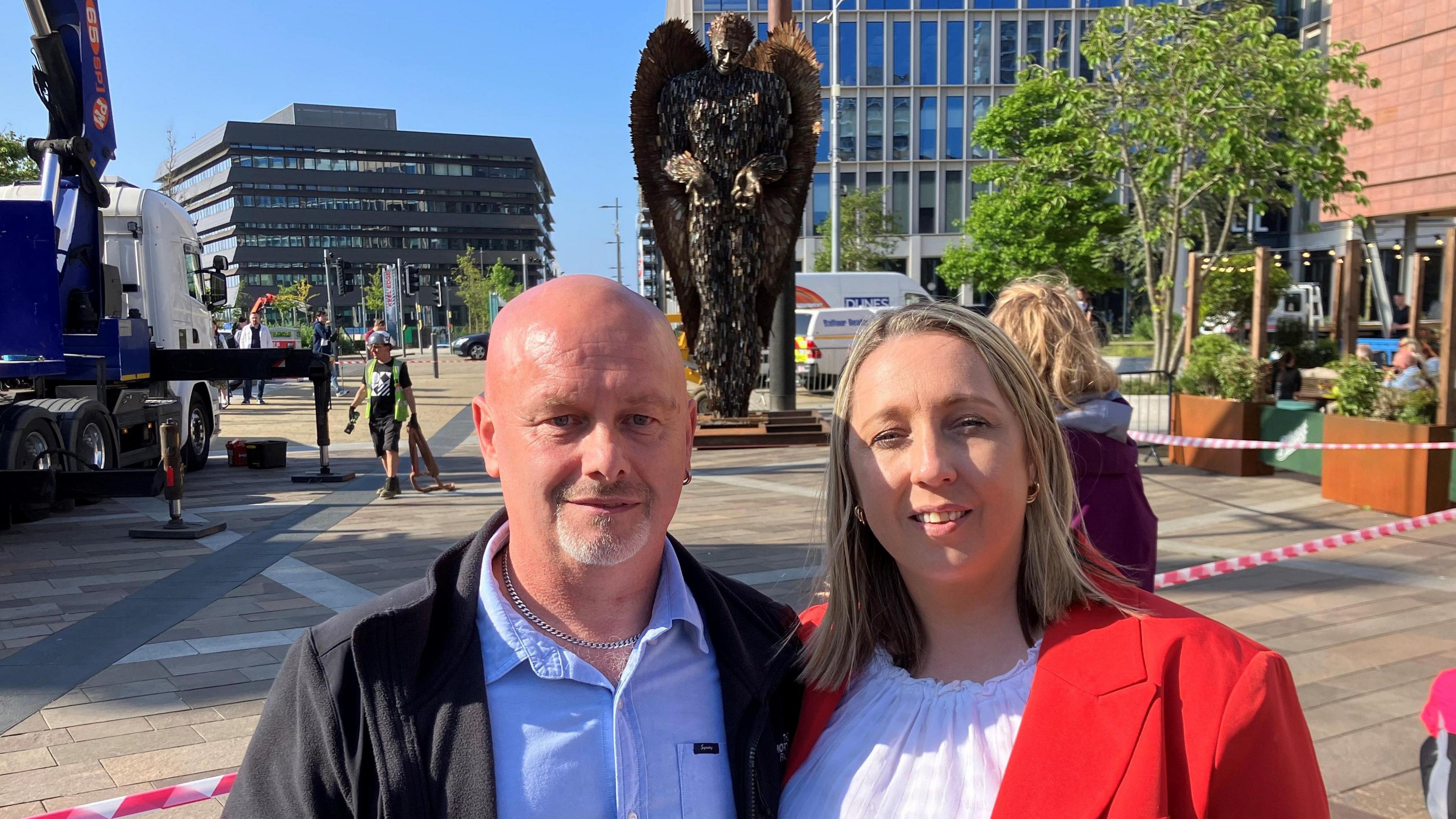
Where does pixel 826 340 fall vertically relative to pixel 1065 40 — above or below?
below

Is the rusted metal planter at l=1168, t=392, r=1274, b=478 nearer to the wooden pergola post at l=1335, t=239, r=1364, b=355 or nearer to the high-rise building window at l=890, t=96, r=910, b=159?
the wooden pergola post at l=1335, t=239, r=1364, b=355

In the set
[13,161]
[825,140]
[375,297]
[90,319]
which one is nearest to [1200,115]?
[90,319]

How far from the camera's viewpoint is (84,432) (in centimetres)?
891

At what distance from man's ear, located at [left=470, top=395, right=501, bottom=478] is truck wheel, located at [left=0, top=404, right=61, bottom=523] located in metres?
7.57

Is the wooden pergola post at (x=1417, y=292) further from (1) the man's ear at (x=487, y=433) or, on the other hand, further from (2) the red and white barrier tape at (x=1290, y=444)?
(1) the man's ear at (x=487, y=433)

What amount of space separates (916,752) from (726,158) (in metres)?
10.8

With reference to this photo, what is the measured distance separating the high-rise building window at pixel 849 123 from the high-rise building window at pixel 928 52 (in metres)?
3.59

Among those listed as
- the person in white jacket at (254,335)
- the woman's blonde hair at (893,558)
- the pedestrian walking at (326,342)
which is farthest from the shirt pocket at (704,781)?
the pedestrian walking at (326,342)

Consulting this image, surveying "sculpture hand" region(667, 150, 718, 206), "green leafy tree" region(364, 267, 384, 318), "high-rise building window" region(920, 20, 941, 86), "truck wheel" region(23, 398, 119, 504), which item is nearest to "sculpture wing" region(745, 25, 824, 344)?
"sculpture hand" region(667, 150, 718, 206)

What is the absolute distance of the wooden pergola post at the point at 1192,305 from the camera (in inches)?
514

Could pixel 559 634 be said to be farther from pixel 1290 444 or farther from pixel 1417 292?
pixel 1417 292

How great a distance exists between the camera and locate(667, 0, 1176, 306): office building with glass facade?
Answer: 5006 centimetres

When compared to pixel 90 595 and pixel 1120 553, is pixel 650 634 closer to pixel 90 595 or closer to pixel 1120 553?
pixel 1120 553

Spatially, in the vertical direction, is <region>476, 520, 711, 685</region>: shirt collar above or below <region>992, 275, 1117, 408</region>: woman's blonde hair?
below
